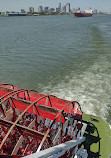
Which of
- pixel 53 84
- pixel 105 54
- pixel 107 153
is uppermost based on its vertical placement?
pixel 105 54

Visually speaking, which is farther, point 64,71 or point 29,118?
point 64,71

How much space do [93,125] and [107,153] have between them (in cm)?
89

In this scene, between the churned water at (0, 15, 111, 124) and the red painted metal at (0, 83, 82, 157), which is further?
the churned water at (0, 15, 111, 124)

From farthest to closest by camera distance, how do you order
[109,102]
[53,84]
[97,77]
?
[97,77] < [53,84] < [109,102]

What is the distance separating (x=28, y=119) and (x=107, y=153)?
2.37 metres

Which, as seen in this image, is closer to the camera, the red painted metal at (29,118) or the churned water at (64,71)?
the red painted metal at (29,118)

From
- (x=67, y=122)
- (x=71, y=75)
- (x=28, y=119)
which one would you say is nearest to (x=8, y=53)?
(x=71, y=75)

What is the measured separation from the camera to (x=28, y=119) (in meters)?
4.93

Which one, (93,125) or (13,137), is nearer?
(13,137)

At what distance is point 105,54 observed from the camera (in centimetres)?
1131

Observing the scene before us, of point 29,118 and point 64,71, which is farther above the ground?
point 64,71

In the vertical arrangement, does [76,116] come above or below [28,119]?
above

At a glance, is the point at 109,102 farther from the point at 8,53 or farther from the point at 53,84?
the point at 8,53

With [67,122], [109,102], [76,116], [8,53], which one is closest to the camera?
[67,122]
